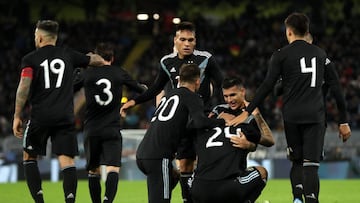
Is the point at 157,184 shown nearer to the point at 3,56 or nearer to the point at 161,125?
the point at 161,125

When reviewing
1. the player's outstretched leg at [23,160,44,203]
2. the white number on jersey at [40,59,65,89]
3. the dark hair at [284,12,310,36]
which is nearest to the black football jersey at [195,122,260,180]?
the dark hair at [284,12,310,36]

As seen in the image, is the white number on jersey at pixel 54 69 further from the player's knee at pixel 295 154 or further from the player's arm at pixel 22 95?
the player's knee at pixel 295 154

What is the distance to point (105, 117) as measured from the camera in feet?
31.0

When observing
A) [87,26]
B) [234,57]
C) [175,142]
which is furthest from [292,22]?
[87,26]

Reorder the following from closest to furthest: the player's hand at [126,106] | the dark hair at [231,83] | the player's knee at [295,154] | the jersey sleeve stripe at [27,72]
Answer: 1. the dark hair at [231,83]
2. the player's knee at [295,154]
3. the jersey sleeve stripe at [27,72]
4. the player's hand at [126,106]

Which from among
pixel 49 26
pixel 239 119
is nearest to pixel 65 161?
pixel 49 26

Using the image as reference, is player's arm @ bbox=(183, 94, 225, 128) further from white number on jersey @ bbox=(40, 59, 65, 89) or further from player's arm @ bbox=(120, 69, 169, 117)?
white number on jersey @ bbox=(40, 59, 65, 89)

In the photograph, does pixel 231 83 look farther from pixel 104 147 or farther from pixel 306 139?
pixel 104 147

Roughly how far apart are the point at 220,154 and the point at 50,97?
206 cm

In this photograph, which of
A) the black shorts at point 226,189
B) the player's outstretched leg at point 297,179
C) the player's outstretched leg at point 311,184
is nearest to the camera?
the black shorts at point 226,189

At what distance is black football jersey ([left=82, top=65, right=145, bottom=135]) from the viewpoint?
9.37 m

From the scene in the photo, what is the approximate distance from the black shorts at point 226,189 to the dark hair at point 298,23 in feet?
5.00

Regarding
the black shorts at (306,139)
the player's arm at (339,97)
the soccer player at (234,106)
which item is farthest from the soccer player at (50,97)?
the player's arm at (339,97)

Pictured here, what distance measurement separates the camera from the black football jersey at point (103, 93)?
937 cm
